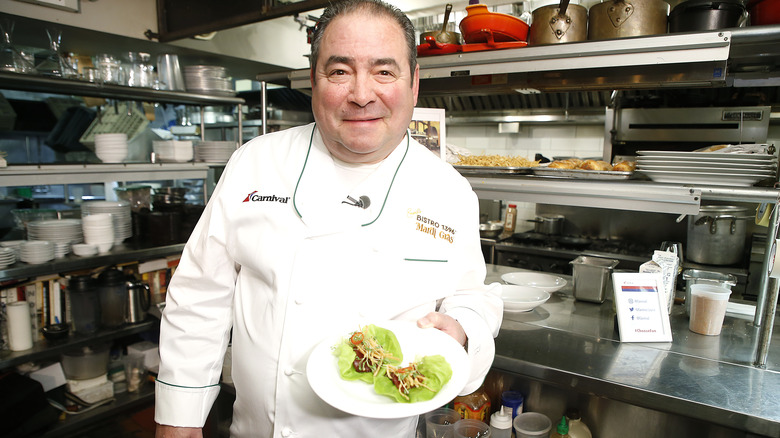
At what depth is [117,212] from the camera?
3.39 metres

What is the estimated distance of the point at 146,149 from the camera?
4.52m

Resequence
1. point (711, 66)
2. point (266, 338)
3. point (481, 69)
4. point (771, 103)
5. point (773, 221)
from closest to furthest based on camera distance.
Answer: point (266, 338) → point (773, 221) → point (711, 66) → point (481, 69) → point (771, 103)

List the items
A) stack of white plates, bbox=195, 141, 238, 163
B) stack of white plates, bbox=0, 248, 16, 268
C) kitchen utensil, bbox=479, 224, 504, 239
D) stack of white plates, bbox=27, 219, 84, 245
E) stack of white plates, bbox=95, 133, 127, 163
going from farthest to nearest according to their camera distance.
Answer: kitchen utensil, bbox=479, 224, 504, 239
stack of white plates, bbox=195, 141, 238, 163
stack of white plates, bbox=95, 133, 127, 163
stack of white plates, bbox=27, 219, 84, 245
stack of white plates, bbox=0, 248, 16, 268

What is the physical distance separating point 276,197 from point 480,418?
133 centimetres

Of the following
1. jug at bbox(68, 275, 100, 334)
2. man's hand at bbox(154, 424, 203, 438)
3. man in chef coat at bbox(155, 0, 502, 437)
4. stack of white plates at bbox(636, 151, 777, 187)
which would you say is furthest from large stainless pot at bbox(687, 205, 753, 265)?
jug at bbox(68, 275, 100, 334)

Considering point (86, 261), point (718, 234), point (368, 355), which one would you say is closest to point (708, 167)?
point (368, 355)

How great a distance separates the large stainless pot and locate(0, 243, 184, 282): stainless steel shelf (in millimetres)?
4203

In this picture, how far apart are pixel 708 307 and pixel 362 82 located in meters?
1.69

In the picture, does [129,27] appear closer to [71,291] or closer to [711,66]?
[71,291]

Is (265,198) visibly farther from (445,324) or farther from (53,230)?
(53,230)

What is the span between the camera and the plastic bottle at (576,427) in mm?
1861

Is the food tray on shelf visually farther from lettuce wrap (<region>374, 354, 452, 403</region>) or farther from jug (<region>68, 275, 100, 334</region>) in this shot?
jug (<region>68, 275, 100, 334</region>)

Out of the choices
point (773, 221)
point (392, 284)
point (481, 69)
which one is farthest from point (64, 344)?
point (773, 221)

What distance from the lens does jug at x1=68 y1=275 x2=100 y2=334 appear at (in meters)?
3.07
